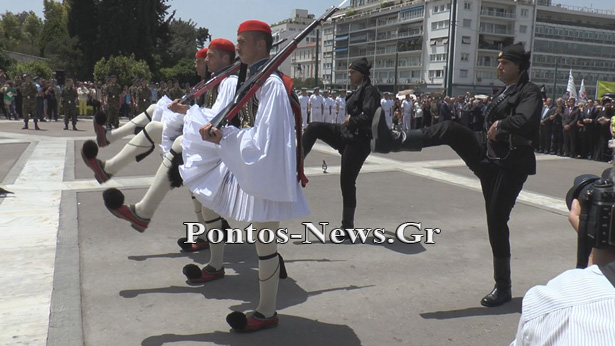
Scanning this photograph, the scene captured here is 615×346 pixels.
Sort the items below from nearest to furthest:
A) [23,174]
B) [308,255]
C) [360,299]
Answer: [360,299]
[308,255]
[23,174]

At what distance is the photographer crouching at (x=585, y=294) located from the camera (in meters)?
1.15

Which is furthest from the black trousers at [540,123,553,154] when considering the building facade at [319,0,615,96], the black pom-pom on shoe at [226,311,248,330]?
the building facade at [319,0,615,96]

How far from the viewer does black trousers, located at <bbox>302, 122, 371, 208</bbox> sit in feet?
20.5

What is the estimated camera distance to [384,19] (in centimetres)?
10775

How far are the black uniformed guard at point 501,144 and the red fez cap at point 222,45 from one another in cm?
195

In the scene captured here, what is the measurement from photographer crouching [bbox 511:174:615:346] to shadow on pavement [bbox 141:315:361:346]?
2.42 m

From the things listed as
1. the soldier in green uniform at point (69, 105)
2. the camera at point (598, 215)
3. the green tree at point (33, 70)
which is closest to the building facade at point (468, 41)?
the green tree at point (33, 70)

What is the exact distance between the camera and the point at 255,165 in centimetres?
337

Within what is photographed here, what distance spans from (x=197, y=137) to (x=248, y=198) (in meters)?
0.58

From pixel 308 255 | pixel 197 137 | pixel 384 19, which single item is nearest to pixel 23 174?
pixel 308 255

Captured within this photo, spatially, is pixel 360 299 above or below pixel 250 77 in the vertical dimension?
below

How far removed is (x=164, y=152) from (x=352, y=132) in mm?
2157

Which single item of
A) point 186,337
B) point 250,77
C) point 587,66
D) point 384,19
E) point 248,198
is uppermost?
point 384,19

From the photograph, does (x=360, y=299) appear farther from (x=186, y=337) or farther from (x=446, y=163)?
(x=446, y=163)
